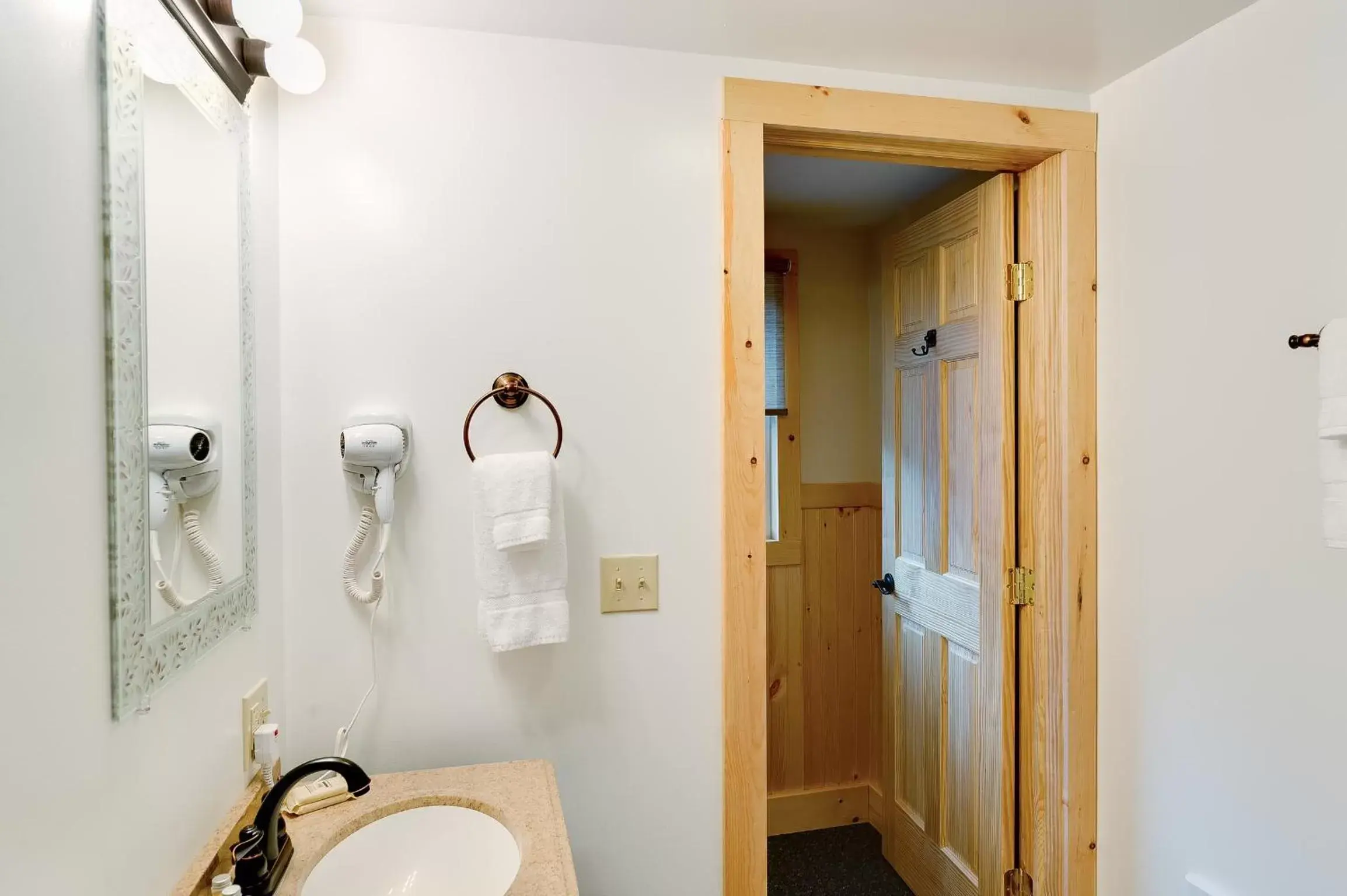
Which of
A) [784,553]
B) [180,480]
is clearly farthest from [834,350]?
[180,480]

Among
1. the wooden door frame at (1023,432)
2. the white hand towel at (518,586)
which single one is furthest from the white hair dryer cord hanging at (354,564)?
the wooden door frame at (1023,432)

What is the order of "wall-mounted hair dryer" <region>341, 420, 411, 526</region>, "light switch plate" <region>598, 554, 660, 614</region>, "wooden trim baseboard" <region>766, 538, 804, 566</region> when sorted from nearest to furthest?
"wall-mounted hair dryer" <region>341, 420, 411, 526</region> < "light switch plate" <region>598, 554, 660, 614</region> < "wooden trim baseboard" <region>766, 538, 804, 566</region>

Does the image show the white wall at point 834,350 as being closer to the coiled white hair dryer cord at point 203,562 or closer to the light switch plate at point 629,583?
the light switch plate at point 629,583

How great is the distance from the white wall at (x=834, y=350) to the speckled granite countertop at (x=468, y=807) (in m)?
1.71

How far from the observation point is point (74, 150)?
679mm

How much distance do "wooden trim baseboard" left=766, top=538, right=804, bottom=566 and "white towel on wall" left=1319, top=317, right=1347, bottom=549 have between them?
165 cm

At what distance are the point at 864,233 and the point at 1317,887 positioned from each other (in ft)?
7.47

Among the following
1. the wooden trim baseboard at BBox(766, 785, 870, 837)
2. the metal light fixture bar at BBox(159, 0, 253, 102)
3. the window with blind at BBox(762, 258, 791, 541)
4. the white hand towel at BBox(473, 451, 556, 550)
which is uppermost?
the metal light fixture bar at BBox(159, 0, 253, 102)

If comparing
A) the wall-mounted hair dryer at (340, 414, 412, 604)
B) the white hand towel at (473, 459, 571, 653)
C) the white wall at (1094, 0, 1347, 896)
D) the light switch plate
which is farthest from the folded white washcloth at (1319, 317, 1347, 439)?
the wall-mounted hair dryer at (340, 414, 412, 604)

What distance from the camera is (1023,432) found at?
1.68 m

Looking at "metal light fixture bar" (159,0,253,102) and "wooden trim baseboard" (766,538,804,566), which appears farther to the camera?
"wooden trim baseboard" (766,538,804,566)

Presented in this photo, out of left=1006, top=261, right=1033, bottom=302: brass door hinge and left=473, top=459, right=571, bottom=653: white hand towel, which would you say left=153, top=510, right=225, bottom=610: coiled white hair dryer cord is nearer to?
left=473, top=459, right=571, bottom=653: white hand towel

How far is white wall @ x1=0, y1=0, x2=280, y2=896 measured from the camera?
576 mm

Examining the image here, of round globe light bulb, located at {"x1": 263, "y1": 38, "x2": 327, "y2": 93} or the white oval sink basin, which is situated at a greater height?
round globe light bulb, located at {"x1": 263, "y1": 38, "x2": 327, "y2": 93}
